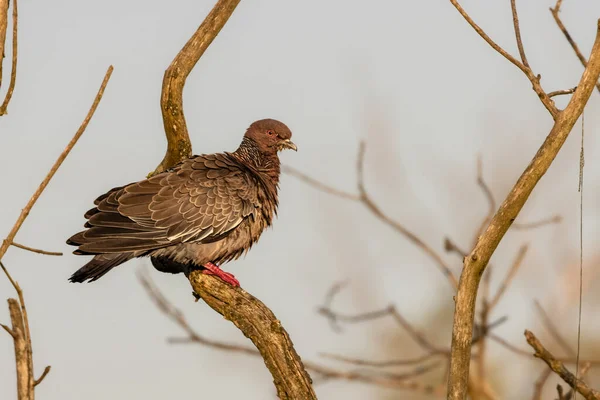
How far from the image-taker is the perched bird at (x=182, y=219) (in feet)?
24.7

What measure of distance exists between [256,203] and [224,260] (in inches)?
25.5

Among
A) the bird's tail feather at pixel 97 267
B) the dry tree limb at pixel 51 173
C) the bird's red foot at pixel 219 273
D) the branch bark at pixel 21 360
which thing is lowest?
the branch bark at pixel 21 360

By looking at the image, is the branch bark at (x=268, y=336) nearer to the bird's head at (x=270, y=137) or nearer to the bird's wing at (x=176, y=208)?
the bird's wing at (x=176, y=208)

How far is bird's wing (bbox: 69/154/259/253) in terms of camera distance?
773 cm

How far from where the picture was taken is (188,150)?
27.8 ft

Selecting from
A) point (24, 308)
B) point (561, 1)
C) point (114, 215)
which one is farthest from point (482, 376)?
point (24, 308)

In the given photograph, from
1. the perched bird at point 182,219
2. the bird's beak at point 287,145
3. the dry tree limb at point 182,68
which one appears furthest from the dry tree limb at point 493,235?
the bird's beak at point 287,145

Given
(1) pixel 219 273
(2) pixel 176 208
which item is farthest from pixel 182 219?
(1) pixel 219 273

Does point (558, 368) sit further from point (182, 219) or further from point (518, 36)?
point (182, 219)

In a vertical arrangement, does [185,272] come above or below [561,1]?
below

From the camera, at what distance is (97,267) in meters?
7.45

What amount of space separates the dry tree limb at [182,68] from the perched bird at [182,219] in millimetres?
365

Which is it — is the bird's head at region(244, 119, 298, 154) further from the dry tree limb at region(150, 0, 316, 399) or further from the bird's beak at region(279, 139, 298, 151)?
the dry tree limb at region(150, 0, 316, 399)

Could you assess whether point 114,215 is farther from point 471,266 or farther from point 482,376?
point 471,266
